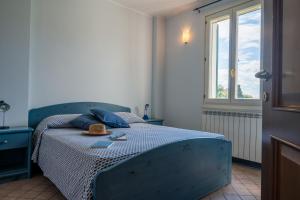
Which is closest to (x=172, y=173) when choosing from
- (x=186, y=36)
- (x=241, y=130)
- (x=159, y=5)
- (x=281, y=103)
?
(x=281, y=103)

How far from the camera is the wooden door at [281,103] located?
0.68 metres

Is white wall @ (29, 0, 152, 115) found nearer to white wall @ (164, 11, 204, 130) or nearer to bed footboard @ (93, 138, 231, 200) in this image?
white wall @ (164, 11, 204, 130)

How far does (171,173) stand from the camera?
5.64ft

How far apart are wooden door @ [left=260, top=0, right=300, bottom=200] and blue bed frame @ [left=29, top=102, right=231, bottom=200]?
804mm

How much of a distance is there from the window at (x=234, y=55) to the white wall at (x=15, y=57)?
2.60 m

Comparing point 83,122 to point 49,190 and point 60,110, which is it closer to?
point 60,110

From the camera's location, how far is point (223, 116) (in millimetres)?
3256

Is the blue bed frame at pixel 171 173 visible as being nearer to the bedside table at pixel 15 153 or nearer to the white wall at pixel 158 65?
the bedside table at pixel 15 153

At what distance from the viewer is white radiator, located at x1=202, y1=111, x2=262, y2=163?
113 inches

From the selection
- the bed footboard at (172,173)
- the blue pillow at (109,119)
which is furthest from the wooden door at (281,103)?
the blue pillow at (109,119)

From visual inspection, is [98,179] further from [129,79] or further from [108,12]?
[108,12]

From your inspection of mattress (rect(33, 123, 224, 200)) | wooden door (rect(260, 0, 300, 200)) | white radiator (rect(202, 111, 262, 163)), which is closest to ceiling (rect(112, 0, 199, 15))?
white radiator (rect(202, 111, 262, 163))

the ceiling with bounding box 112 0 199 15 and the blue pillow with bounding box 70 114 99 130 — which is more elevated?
the ceiling with bounding box 112 0 199 15

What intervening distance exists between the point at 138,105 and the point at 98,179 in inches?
107
